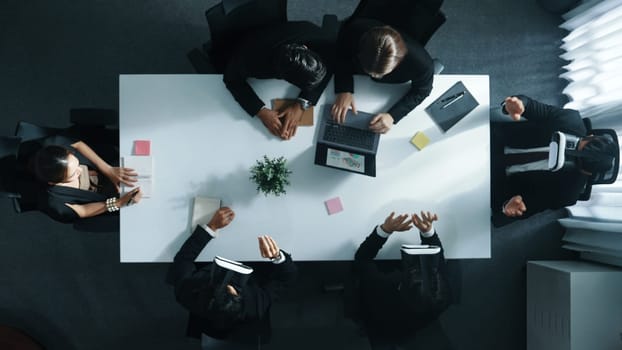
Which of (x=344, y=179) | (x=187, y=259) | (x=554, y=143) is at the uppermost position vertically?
(x=554, y=143)

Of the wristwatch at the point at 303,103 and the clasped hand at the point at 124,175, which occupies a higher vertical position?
the wristwatch at the point at 303,103

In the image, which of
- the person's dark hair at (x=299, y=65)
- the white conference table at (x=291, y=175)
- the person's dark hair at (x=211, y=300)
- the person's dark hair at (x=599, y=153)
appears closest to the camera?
the person's dark hair at (x=299, y=65)

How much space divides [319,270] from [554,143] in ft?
4.84

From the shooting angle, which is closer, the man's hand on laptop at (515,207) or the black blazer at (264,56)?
the black blazer at (264,56)

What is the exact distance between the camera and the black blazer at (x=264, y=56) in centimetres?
184

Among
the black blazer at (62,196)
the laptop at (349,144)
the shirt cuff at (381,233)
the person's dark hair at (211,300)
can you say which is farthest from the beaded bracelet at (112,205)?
the shirt cuff at (381,233)

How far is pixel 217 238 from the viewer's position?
6.49ft

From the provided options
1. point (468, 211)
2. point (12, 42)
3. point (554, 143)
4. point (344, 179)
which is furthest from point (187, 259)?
point (12, 42)

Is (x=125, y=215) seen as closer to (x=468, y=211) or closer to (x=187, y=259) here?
(x=187, y=259)

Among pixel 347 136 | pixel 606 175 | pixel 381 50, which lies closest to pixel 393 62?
pixel 381 50

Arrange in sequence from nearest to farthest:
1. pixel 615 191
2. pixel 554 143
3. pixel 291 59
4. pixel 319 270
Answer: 1. pixel 291 59
2. pixel 554 143
3. pixel 615 191
4. pixel 319 270

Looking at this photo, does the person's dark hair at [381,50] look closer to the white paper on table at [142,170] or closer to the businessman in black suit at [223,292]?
the businessman in black suit at [223,292]

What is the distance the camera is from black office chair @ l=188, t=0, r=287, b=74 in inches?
71.0

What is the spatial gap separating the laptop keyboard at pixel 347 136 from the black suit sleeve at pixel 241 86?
336 mm
